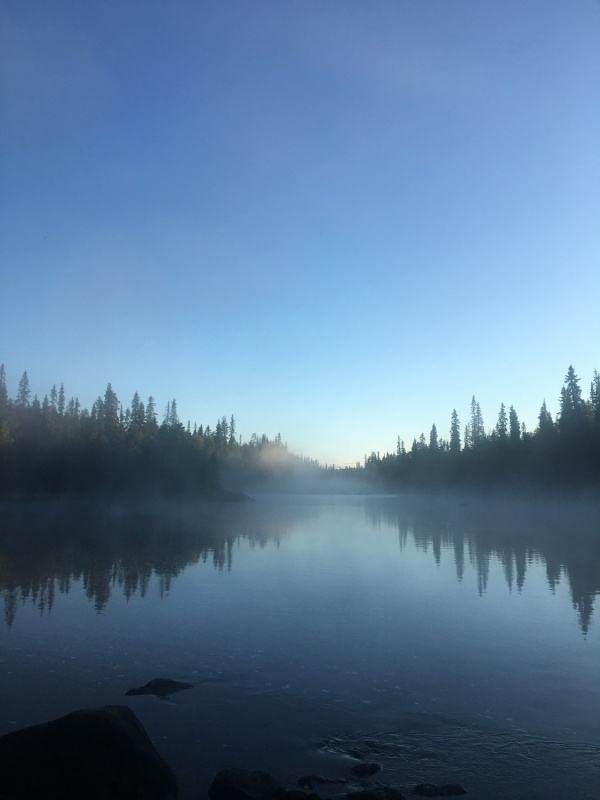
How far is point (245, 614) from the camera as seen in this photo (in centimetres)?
1922

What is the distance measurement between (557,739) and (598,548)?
29.4 m

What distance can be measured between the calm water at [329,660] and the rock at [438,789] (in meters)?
0.21

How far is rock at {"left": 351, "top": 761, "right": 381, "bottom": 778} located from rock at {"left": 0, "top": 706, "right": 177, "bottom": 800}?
247cm

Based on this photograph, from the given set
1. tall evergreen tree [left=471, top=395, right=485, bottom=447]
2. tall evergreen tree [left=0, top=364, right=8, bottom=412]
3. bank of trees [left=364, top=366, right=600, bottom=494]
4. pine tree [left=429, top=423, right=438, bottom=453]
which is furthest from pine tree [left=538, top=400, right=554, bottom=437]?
tall evergreen tree [left=0, top=364, right=8, bottom=412]

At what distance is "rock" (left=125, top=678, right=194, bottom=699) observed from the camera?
12070 mm

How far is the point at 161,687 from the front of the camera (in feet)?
40.2

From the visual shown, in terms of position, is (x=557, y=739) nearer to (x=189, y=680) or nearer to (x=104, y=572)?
(x=189, y=680)

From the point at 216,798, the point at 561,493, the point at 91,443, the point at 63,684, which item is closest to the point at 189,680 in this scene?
the point at 63,684

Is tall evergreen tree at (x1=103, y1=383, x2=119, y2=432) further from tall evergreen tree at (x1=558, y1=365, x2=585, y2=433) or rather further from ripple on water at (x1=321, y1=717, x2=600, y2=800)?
ripple on water at (x1=321, y1=717, x2=600, y2=800)

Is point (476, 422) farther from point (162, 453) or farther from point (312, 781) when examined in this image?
point (312, 781)

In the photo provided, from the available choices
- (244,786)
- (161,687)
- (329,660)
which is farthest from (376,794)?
(329,660)

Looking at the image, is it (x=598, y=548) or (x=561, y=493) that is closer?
(x=598, y=548)

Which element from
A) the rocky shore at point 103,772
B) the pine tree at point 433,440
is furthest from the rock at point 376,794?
the pine tree at point 433,440

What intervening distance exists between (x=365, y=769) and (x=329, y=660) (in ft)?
18.6
